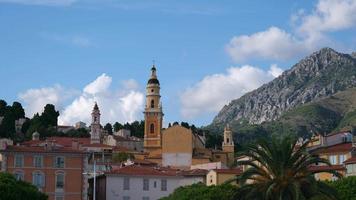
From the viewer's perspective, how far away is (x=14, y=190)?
204 feet

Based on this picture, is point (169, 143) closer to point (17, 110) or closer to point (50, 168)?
point (50, 168)

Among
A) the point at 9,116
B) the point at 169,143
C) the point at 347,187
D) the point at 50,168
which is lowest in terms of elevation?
→ the point at 347,187

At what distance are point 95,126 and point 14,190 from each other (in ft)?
341

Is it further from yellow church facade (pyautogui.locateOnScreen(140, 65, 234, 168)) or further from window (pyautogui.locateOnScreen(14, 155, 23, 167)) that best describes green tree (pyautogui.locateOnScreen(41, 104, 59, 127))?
window (pyautogui.locateOnScreen(14, 155, 23, 167))

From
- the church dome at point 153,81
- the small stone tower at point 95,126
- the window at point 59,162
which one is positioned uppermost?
the church dome at point 153,81

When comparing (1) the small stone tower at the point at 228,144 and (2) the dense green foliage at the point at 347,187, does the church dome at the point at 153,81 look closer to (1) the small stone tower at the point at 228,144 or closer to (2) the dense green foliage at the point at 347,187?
(1) the small stone tower at the point at 228,144

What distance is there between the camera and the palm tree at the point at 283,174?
43.4m

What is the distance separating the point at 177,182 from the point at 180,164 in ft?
133

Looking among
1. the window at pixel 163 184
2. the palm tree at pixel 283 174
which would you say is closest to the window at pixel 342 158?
the window at pixel 163 184

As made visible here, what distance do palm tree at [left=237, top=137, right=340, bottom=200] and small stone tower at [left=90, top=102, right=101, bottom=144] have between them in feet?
380

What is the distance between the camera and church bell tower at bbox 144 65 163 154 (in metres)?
147

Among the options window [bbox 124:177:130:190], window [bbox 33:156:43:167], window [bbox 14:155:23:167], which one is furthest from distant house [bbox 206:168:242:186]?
window [bbox 14:155:23:167]

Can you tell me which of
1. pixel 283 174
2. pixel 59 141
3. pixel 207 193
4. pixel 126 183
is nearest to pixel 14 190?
pixel 207 193

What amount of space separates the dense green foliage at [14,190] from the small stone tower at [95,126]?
9329 cm
